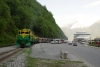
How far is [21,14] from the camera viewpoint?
8612cm

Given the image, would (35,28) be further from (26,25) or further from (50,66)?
(50,66)

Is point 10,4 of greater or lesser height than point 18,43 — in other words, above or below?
above

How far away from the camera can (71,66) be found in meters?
16.1

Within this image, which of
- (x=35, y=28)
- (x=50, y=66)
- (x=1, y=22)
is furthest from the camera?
(x=35, y=28)

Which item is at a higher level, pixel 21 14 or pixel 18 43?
pixel 21 14

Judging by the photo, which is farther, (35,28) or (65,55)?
(35,28)

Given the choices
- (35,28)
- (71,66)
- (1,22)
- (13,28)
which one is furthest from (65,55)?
(35,28)

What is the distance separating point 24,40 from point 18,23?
41.1 meters

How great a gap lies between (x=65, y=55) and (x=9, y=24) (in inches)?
2266

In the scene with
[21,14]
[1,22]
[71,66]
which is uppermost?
[21,14]

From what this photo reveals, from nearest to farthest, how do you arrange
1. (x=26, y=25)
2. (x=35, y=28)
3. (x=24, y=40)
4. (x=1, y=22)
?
(x=24, y=40) → (x=1, y=22) → (x=26, y=25) → (x=35, y=28)

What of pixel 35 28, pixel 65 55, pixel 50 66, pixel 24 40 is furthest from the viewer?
pixel 35 28

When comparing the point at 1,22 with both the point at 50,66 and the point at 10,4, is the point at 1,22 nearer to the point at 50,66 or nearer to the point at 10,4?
the point at 10,4

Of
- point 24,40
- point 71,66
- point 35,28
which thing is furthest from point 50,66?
point 35,28
